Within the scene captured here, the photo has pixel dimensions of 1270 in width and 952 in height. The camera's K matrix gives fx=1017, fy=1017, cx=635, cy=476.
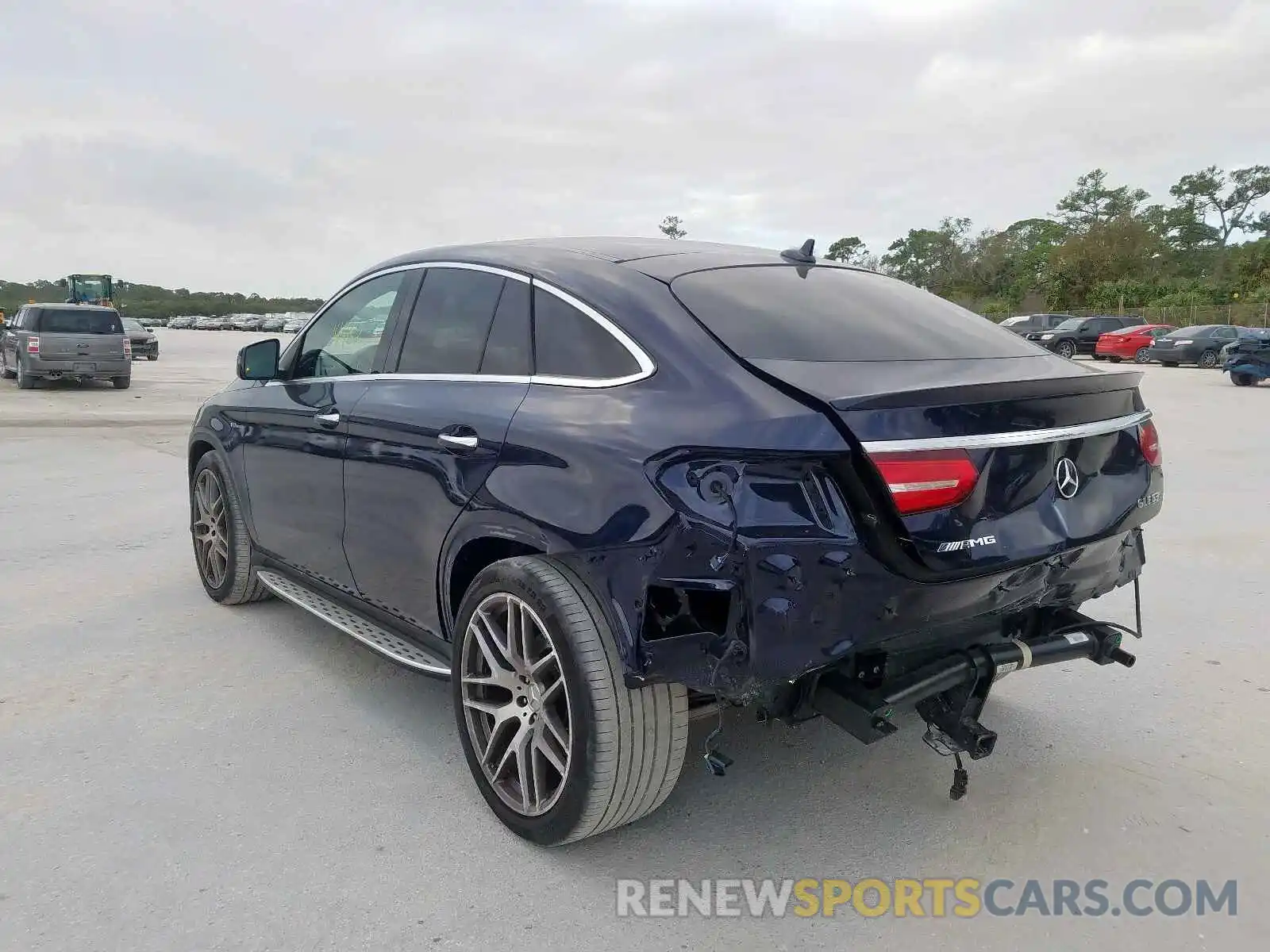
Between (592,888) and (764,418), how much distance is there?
137 cm

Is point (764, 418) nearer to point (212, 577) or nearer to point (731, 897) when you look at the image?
point (731, 897)

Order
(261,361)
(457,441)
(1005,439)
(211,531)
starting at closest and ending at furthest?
(1005,439) → (457,441) → (261,361) → (211,531)

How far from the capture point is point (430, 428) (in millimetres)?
3393

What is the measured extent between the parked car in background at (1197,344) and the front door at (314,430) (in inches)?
1181

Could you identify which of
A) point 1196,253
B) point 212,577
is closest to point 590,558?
point 212,577

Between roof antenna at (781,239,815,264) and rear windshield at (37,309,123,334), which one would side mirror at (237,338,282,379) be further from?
rear windshield at (37,309,123,334)

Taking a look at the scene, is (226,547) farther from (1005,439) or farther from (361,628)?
(1005,439)

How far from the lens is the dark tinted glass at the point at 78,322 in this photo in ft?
63.3

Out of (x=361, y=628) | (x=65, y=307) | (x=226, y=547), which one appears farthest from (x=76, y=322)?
(x=361, y=628)

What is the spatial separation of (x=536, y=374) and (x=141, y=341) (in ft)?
101

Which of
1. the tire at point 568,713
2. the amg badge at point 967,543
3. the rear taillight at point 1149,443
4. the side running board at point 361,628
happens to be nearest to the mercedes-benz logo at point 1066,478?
the amg badge at point 967,543

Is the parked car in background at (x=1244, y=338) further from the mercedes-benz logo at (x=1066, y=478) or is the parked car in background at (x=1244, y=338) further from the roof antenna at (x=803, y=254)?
the mercedes-benz logo at (x=1066, y=478)

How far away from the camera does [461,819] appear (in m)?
3.14

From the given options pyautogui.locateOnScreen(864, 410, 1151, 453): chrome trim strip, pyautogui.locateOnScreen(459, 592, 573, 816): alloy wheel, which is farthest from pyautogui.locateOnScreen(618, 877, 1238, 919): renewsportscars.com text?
→ pyautogui.locateOnScreen(864, 410, 1151, 453): chrome trim strip
